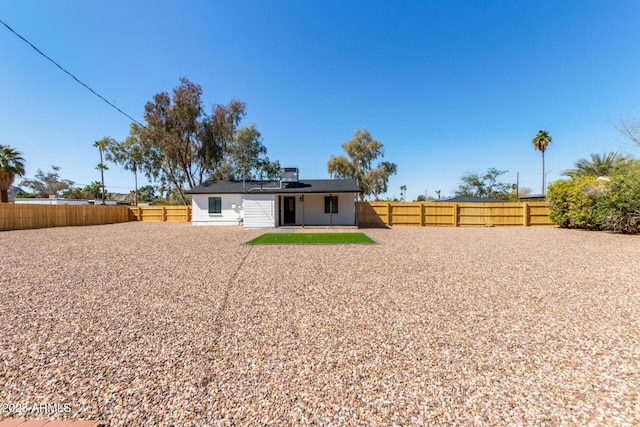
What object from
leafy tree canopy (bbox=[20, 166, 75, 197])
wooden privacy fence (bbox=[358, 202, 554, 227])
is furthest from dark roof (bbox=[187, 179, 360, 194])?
leafy tree canopy (bbox=[20, 166, 75, 197])

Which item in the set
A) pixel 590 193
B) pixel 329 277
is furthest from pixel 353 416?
pixel 590 193

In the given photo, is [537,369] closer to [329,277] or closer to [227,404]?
[227,404]

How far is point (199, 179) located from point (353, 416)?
29.1 meters

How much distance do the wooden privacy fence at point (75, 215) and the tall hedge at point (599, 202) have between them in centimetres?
2642

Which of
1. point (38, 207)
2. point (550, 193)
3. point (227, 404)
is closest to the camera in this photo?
point (227, 404)

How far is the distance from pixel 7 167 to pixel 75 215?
7170 mm

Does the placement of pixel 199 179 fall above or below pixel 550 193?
above

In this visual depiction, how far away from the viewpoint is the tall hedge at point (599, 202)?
35.1 feet

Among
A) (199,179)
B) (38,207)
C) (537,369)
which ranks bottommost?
(537,369)

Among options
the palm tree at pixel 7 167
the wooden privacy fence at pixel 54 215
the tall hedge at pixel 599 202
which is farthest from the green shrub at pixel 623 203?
the palm tree at pixel 7 167

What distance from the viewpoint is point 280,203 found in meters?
17.2

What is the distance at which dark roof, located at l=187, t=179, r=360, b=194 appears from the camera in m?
16.0

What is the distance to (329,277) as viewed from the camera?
5.40 metres

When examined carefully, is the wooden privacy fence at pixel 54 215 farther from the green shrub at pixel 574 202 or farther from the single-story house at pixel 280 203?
the green shrub at pixel 574 202
